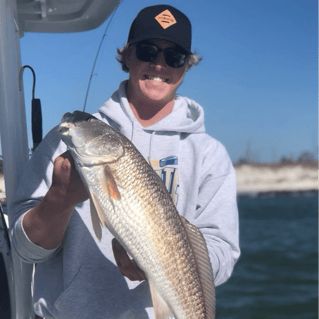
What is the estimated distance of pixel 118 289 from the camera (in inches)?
90.1

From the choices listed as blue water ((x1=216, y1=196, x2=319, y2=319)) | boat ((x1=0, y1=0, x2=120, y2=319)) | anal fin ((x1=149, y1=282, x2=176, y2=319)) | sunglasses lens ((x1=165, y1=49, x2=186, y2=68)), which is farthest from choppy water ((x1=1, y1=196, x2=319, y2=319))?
sunglasses lens ((x1=165, y1=49, x2=186, y2=68))

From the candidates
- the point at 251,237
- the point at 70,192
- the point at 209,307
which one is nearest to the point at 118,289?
the point at 209,307

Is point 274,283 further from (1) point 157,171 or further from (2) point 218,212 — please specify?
(1) point 157,171

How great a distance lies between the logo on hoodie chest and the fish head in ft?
1.66

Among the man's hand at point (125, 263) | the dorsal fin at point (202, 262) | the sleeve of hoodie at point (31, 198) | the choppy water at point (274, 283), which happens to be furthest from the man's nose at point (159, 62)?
the choppy water at point (274, 283)

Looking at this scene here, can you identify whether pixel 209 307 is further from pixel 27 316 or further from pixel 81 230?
pixel 27 316

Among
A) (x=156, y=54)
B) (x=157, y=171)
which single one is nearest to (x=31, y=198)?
(x=157, y=171)

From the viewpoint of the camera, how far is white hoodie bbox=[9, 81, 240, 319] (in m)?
2.15

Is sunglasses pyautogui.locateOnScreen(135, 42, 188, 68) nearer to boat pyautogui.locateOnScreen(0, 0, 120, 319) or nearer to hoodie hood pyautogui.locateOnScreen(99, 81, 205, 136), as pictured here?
hoodie hood pyautogui.locateOnScreen(99, 81, 205, 136)

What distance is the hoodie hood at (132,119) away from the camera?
98.2 inches

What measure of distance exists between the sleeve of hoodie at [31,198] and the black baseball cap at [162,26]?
88 cm

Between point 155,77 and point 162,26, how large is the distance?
0.31 meters

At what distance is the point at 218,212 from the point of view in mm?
2377

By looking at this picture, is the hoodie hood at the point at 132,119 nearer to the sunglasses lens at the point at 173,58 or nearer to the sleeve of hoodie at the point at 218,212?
the sleeve of hoodie at the point at 218,212
